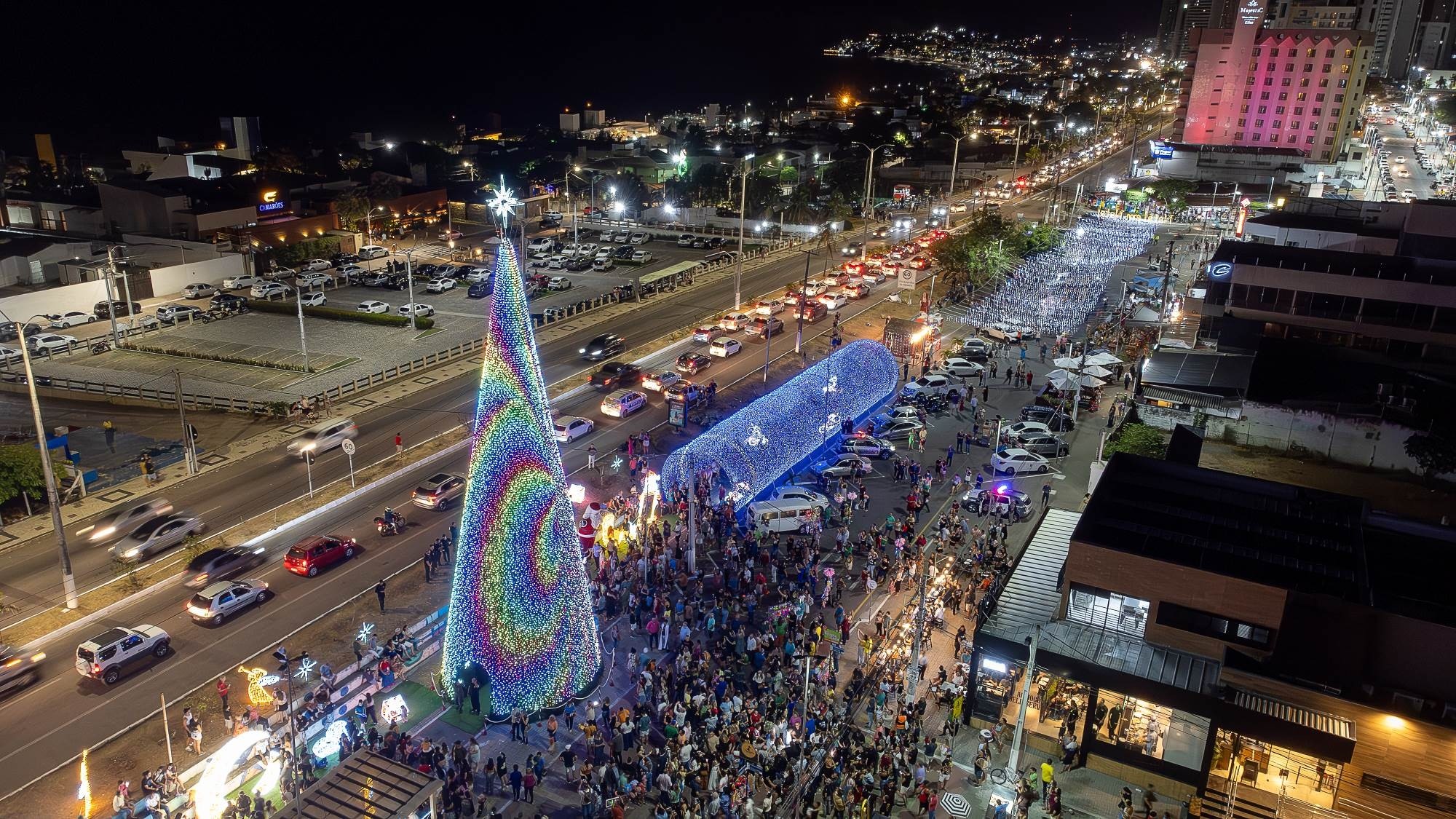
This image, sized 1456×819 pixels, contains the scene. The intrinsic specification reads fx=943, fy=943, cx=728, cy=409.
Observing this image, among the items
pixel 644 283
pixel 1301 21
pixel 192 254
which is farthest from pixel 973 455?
pixel 1301 21

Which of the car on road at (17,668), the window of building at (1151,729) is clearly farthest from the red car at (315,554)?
the window of building at (1151,729)

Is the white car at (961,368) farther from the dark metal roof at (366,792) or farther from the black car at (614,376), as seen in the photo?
the dark metal roof at (366,792)

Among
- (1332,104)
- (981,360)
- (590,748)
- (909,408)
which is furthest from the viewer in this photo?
(1332,104)

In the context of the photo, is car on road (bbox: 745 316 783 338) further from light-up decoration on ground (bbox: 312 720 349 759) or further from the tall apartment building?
the tall apartment building

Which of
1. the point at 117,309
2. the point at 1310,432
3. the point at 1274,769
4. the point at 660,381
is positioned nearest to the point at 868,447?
the point at 660,381

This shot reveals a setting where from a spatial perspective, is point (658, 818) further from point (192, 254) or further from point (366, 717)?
point (192, 254)

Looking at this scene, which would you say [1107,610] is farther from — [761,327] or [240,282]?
[240,282]
